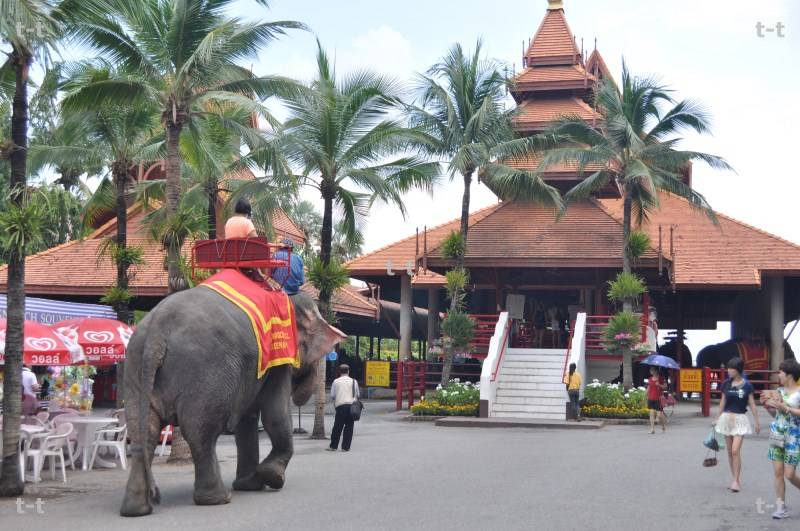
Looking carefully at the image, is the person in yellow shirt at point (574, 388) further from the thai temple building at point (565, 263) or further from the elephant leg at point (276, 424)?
the elephant leg at point (276, 424)

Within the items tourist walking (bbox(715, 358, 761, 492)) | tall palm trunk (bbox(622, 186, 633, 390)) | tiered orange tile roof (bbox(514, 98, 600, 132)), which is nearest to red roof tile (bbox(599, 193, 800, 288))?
Result: tall palm trunk (bbox(622, 186, 633, 390))

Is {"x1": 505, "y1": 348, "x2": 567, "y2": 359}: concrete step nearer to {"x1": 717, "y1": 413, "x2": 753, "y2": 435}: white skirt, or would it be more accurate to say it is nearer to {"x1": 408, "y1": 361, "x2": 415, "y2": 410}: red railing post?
{"x1": 408, "y1": 361, "x2": 415, "y2": 410}: red railing post

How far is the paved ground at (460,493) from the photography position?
1012cm

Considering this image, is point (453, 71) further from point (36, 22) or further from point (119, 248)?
point (36, 22)

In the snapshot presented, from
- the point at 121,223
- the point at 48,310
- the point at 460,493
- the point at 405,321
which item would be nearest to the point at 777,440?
the point at 460,493

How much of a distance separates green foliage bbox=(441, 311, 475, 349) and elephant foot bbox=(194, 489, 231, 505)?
17014 mm

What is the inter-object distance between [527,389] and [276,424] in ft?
50.5

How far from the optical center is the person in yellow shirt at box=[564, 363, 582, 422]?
2428cm

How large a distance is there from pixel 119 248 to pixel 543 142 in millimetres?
12110

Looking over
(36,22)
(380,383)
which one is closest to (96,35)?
(36,22)

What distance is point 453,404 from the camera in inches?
1033

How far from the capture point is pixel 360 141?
72.4 ft

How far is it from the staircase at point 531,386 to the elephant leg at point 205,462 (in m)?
15.3

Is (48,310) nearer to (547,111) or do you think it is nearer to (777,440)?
(777,440)
